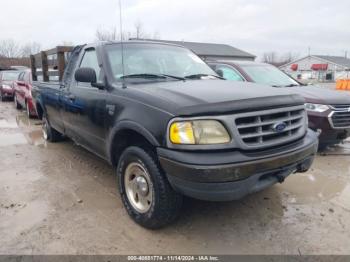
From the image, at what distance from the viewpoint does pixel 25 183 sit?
15.3 ft

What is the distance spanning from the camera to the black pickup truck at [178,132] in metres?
2.70

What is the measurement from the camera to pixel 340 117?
5.61 metres

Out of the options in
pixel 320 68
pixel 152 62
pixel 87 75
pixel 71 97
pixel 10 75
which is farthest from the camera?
pixel 320 68

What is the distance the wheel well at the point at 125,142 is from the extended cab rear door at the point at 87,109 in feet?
0.85

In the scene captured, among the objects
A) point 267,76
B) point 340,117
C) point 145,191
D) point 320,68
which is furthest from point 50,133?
point 320,68

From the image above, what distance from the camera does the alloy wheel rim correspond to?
3215 mm

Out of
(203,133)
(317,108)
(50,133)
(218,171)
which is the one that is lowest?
(50,133)

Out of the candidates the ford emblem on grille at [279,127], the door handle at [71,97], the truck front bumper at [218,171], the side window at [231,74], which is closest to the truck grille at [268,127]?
the ford emblem on grille at [279,127]

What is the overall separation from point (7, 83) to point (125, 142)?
602 inches

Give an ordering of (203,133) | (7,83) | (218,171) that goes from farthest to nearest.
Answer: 1. (7,83)
2. (203,133)
3. (218,171)

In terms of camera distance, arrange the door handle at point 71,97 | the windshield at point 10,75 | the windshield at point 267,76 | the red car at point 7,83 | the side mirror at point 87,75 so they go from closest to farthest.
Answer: the side mirror at point 87,75
the door handle at point 71,97
the windshield at point 267,76
the red car at point 7,83
the windshield at point 10,75

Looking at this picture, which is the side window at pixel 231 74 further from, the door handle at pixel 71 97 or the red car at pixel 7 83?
the red car at pixel 7 83

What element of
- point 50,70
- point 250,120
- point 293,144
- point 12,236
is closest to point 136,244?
point 12,236

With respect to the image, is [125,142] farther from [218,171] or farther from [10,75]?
[10,75]
